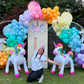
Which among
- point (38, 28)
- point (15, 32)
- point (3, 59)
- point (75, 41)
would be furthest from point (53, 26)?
point (3, 59)

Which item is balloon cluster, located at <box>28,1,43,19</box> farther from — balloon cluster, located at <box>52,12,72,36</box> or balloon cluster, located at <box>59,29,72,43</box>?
balloon cluster, located at <box>59,29,72,43</box>

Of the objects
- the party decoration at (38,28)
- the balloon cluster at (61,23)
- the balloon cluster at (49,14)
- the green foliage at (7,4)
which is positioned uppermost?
the green foliage at (7,4)

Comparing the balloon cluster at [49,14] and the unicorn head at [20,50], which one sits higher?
the balloon cluster at [49,14]

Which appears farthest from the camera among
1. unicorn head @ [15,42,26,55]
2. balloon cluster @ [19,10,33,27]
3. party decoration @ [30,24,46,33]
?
party decoration @ [30,24,46,33]

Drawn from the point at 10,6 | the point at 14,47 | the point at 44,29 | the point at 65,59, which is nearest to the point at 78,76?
the point at 65,59

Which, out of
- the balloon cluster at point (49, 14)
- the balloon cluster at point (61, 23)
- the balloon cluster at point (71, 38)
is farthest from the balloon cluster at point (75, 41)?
the balloon cluster at point (49, 14)

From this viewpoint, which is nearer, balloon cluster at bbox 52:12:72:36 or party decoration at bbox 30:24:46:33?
balloon cluster at bbox 52:12:72:36

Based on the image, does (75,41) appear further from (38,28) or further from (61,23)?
(38,28)

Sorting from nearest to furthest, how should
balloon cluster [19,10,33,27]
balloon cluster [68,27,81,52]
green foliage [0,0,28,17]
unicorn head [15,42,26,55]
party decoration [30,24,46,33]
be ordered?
1. unicorn head [15,42,26,55]
2. balloon cluster [68,27,81,52]
3. balloon cluster [19,10,33,27]
4. party decoration [30,24,46,33]
5. green foliage [0,0,28,17]

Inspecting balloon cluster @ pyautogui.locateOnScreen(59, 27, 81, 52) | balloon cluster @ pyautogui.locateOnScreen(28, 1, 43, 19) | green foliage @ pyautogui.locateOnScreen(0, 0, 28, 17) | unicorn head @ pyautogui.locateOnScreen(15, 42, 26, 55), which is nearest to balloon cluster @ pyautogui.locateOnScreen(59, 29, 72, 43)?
balloon cluster @ pyautogui.locateOnScreen(59, 27, 81, 52)

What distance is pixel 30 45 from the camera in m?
5.98

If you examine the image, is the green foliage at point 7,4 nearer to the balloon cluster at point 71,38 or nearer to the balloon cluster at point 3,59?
the balloon cluster at point 3,59

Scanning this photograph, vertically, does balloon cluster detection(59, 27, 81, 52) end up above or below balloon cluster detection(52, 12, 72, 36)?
below

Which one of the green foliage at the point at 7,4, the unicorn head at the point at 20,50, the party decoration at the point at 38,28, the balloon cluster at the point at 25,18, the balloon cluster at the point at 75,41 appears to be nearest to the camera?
the unicorn head at the point at 20,50
